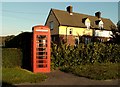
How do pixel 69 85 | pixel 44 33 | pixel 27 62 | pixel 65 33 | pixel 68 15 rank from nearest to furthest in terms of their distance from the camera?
pixel 69 85 < pixel 44 33 < pixel 27 62 < pixel 65 33 < pixel 68 15

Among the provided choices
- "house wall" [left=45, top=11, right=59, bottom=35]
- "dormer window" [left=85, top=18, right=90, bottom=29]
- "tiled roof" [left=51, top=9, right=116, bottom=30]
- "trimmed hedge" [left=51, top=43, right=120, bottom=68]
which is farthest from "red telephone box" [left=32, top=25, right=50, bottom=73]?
"dormer window" [left=85, top=18, right=90, bottom=29]

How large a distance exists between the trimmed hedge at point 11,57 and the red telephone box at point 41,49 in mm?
1637

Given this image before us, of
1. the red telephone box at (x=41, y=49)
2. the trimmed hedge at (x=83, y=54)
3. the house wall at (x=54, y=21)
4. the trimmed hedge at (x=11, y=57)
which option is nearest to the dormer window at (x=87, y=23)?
the house wall at (x=54, y=21)

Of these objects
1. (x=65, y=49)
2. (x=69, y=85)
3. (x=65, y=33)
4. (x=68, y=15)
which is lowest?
(x=69, y=85)

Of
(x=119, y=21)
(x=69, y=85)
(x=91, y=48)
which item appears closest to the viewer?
(x=69, y=85)

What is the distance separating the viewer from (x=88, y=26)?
45781 mm

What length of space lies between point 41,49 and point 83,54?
4221 millimetres

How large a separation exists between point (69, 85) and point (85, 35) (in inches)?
1362

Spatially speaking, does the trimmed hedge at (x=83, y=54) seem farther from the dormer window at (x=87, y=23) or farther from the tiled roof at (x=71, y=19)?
the dormer window at (x=87, y=23)

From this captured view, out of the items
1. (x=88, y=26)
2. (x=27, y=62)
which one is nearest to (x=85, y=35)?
(x=88, y=26)

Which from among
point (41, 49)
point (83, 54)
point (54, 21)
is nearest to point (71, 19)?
point (54, 21)

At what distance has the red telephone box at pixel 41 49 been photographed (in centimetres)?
1472

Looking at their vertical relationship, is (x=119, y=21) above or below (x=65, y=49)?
above

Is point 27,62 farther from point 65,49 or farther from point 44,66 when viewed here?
point 65,49
